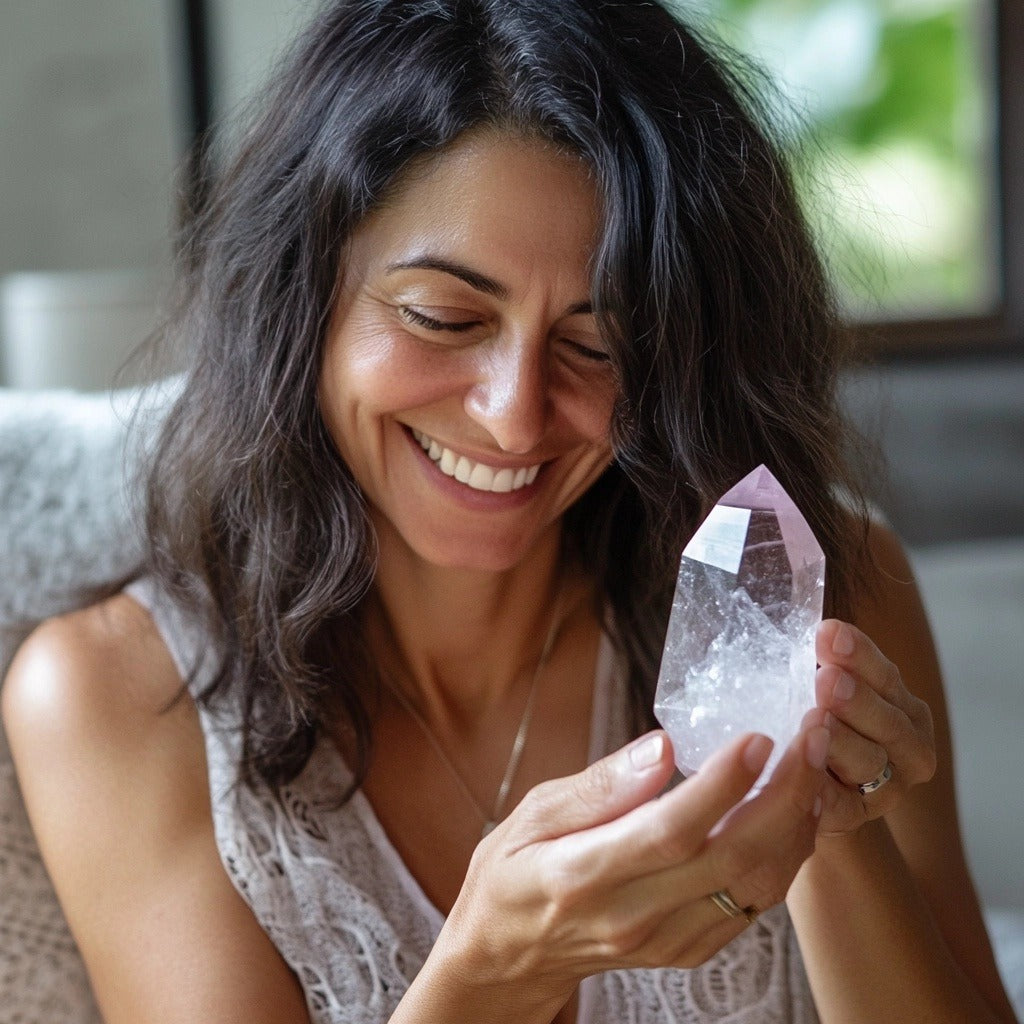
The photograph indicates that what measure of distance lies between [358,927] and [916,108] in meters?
2.97

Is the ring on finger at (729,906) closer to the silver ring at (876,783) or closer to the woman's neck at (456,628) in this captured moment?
the silver ring at (876,783)

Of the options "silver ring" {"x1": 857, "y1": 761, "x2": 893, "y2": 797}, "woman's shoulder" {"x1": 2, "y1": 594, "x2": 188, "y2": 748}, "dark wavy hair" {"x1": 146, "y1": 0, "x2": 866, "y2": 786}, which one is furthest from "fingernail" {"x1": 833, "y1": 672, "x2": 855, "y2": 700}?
"woman's shoulder" {"x1": 2, "y1": 594, "x2": 188, "y2": 748}

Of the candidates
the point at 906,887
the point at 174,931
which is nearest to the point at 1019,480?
the point at 906,887

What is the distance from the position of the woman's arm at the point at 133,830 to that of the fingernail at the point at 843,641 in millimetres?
591

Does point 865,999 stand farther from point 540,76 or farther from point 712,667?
point 540,76

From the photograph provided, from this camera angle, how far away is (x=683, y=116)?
1117 millimetres

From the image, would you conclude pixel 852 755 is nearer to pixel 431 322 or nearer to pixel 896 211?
pixel 431 322

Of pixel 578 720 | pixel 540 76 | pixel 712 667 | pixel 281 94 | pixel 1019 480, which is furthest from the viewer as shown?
pixel 1019 480

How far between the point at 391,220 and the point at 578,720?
0.54 metres

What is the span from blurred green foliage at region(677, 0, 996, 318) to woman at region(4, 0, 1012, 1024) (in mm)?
2320

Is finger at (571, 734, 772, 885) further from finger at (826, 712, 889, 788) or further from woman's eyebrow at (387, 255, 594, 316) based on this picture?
woman's eyebrow at (387, 255, 594, 316)

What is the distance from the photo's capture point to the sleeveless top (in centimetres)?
119

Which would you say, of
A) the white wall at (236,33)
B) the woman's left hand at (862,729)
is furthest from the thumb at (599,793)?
the white wall at (236,33)

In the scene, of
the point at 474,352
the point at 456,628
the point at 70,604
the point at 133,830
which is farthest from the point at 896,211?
the point at 133,830
